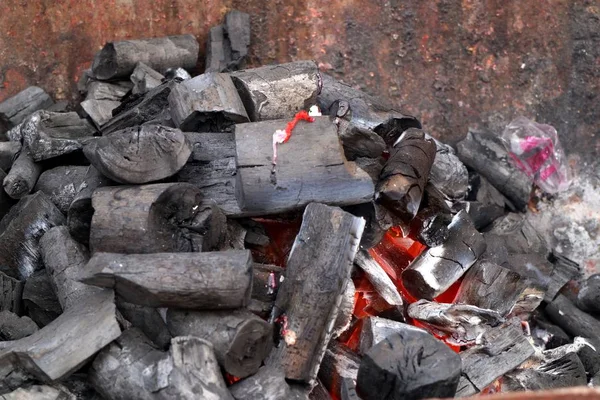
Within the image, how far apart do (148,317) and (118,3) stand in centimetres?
238

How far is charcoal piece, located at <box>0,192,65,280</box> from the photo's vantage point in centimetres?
331

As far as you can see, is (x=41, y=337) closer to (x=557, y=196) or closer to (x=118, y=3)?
(x=118, y=3)

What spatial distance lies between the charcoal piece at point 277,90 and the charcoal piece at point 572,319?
1.76m

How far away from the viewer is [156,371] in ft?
8.28

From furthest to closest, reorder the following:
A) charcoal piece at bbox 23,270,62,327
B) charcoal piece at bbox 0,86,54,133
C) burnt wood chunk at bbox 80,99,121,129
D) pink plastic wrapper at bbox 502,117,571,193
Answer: pink plastic wrapper at bbox 502,117,571,193 < charcoal piece at bbox 0,86,54,133 < burnt wood chunk at bbox 80,99,121,129 < charcoal piece at bbox 23,270,62,327

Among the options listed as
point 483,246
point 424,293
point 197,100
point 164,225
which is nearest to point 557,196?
point 483,246

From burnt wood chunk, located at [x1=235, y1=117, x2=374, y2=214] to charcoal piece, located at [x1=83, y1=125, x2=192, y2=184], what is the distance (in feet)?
0.90

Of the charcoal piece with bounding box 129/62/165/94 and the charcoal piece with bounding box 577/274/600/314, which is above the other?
the charcoal piece with bounding box 129/62/165/94

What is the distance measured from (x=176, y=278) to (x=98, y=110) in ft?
5.94

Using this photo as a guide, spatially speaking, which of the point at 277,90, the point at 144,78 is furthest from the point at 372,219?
the point at 144,78

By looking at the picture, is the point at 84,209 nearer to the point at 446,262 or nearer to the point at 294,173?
the point at 294,173

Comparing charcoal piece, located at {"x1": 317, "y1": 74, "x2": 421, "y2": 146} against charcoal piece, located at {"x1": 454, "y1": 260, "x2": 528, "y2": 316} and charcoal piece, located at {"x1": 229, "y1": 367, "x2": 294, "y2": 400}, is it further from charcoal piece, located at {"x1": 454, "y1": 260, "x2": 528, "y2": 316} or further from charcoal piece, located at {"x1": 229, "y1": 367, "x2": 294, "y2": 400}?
charcoal piece, located at {"x1": 229, "y1": 367, "x2": 294, "y2": 400}

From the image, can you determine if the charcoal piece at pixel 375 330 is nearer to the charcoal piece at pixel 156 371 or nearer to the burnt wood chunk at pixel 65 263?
the charcoal piece at pixel 156 371

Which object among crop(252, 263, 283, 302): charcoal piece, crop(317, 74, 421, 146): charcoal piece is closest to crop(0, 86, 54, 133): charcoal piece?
crop(317, 74, 421, 146): charcoal piece
